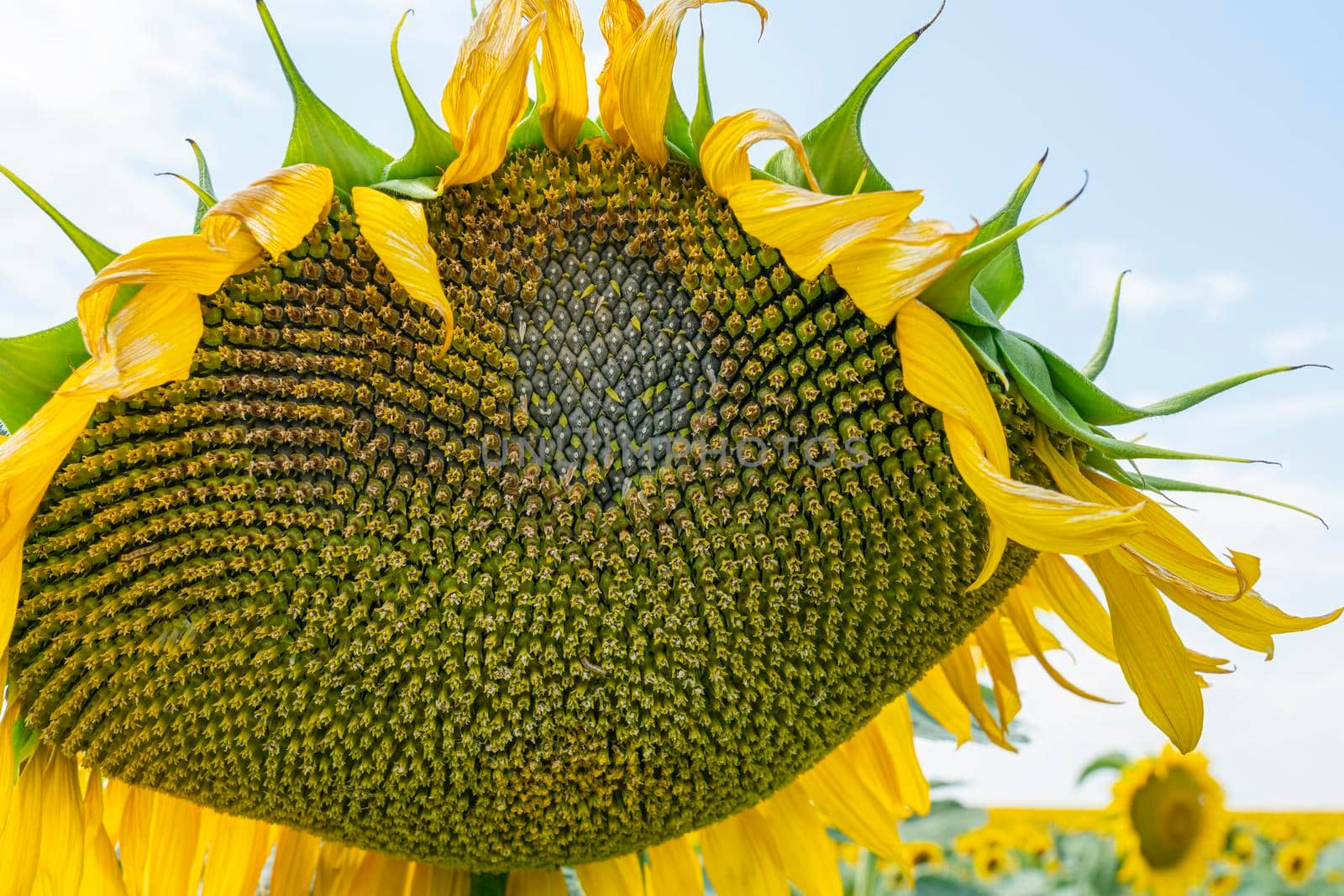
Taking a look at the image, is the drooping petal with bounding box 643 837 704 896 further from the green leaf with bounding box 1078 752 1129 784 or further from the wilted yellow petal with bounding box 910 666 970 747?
the green leaf with bounding box 1078 752 1129 784

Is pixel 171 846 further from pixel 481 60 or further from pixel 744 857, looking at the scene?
pixel 481 60

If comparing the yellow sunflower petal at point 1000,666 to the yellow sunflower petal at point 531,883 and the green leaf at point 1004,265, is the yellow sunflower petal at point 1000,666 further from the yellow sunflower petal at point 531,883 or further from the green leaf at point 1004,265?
the yellow sunflower petal at point 531,883

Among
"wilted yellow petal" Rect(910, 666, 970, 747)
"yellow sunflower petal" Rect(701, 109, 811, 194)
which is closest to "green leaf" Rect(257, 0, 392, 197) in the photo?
"yellow sunflower petal" Rect(701, 109, 811, 194)

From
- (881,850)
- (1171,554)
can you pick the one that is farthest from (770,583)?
(881,850)

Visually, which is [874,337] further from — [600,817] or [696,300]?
[600,817]

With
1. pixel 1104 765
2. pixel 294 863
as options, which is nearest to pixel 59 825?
pixel 294 863
